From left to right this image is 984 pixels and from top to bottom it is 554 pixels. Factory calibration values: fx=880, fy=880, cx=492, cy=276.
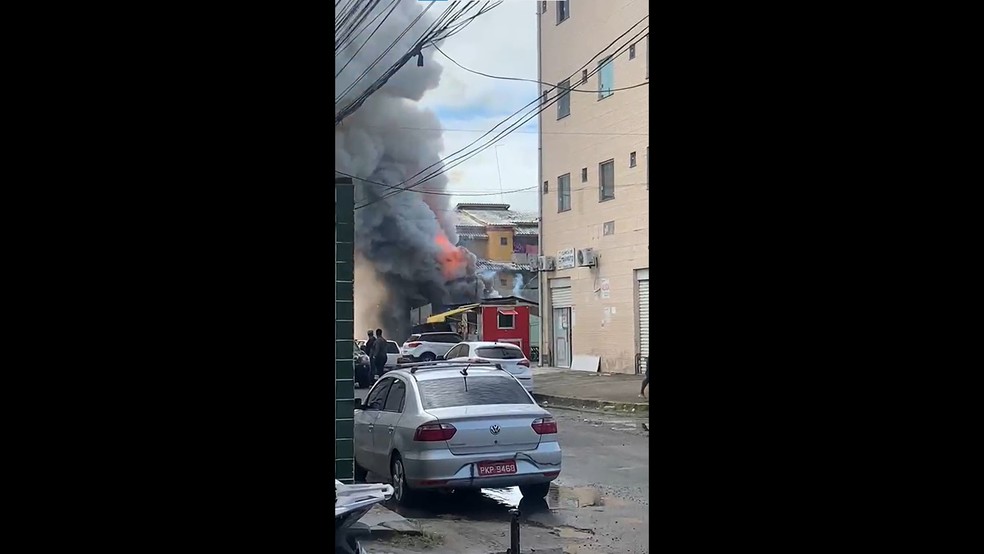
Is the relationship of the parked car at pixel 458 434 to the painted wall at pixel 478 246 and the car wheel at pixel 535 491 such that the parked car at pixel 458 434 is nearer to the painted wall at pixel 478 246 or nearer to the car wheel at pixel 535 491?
the car wheel at pixel 535 491

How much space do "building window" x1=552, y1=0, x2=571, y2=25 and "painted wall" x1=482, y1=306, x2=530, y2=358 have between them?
7474 mm

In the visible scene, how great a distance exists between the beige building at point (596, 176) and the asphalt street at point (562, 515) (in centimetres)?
831

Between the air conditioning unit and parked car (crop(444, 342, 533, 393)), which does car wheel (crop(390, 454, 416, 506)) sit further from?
the air conditioning unit

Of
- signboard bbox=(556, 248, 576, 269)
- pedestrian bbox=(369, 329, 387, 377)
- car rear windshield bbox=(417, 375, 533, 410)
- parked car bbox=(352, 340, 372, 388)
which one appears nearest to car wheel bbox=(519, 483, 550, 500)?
car rear windshield bbox=(417, 375, 533, 410)

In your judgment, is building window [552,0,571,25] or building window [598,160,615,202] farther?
building window [598,160,615,202]

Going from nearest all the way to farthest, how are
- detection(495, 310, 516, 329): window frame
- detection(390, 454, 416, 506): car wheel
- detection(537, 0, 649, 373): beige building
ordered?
detection(390, 454, 416, 506): car wheel → detection(537, 0, 649, 373): beige building → detection(495, 310, 516, 329): window frame

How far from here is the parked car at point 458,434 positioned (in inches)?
281

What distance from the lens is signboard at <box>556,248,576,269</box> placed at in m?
19.6

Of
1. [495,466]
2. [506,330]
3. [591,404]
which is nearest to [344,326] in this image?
[495,466]
